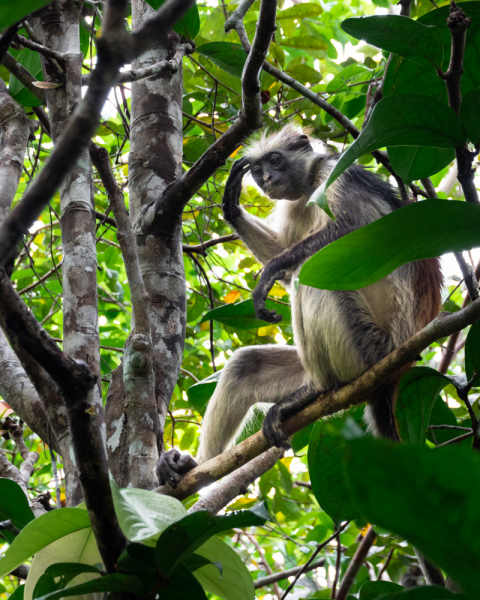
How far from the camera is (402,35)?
4.73ft

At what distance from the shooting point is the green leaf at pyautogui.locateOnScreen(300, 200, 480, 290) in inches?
52.6

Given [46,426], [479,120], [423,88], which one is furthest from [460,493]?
[46,426]

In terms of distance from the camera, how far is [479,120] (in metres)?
1.35

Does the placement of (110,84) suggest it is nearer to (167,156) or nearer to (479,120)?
(479,120)

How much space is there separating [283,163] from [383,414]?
2.13 meters

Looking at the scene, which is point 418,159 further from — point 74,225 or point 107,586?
point 107,586

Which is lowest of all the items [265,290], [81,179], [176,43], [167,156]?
[265,290]

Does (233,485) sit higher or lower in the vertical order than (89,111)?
lower

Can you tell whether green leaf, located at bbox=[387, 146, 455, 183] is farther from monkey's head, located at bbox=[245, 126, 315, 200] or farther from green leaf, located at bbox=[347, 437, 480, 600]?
monkey's head, located at bbox=[245, 126, 315, 200]

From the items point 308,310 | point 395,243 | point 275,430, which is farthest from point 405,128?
point 308,310

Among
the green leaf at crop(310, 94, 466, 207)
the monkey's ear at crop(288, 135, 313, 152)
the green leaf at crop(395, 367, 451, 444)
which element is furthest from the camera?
the monkey's ear at crop(288, 135, 313, 152)

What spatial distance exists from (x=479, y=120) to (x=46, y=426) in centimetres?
185

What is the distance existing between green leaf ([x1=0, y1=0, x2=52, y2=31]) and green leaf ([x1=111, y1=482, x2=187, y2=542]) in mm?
819

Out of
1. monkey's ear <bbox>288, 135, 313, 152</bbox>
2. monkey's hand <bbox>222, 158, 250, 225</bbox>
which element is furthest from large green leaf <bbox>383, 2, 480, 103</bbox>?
monkey's ear <bbox>288, 135, 313, 152</bbox>
